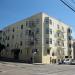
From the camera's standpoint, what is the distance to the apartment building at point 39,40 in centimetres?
6112

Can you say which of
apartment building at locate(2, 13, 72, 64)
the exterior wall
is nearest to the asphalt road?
apartment building at locate(2, 13, 72, 64)

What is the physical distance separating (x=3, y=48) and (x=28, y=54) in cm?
1596

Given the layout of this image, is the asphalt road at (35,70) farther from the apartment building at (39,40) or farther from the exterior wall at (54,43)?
the exterior wall at (54,43)

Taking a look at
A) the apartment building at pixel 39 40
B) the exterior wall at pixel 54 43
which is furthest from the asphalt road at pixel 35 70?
the exterior wall at pixel 54 43

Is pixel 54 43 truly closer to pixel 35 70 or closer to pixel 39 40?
pixel 39 40

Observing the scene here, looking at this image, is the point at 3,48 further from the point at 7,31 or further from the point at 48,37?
the point at 48,37

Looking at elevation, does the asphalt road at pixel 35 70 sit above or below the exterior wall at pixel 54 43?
below

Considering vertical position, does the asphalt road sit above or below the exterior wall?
below

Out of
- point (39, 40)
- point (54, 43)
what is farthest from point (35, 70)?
point (54, 43)

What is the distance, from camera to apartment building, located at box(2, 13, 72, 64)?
2406 inches

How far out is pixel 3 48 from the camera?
76.2 metres

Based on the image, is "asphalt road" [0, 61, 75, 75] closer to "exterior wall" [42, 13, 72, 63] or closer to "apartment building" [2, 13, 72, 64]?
"apartment building" [2, 13, 72, 64]

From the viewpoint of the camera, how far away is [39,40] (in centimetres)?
6119

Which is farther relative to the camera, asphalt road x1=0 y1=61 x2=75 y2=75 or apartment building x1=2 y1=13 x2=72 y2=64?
apartment building x1=2 y1=13 x2=72 y2=64
